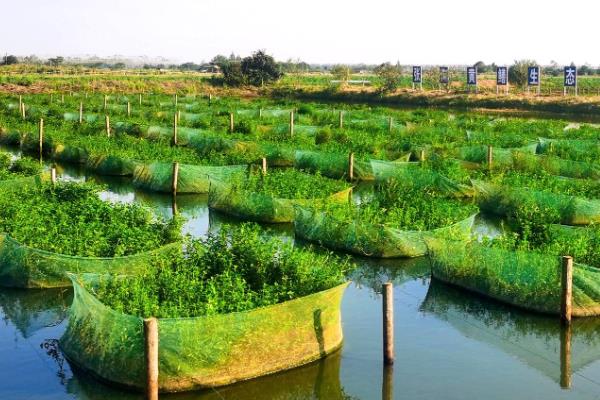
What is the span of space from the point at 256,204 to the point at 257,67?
5540 cm

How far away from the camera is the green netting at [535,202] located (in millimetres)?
19094

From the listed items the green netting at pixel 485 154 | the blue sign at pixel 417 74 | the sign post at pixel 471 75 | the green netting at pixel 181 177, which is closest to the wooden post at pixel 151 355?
the green netting at pixel 181 177

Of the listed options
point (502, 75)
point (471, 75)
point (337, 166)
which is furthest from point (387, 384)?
point (471, 75)

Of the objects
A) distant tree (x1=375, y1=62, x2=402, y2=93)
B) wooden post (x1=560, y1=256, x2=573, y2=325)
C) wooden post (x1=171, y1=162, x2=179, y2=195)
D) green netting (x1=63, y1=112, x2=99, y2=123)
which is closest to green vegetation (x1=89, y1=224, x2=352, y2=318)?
wooden post (x1=560, y1=256, x2=573, y2=325)

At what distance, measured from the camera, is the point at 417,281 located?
1602 centimetres

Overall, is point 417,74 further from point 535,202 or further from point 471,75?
point 535,202

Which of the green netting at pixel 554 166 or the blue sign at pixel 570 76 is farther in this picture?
the blue sign at pixel 570 76

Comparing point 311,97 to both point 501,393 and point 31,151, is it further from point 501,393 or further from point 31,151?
point 501,393

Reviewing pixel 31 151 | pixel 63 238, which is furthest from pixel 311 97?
pixel 63 238

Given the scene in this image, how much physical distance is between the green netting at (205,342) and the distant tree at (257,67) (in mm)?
63140

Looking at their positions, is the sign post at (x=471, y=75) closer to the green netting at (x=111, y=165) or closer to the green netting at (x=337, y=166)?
the green netting at (x=337, y=166)

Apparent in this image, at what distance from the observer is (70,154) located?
2905 cm

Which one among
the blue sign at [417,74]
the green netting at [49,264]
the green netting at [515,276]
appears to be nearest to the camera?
the green netting at [49,264]

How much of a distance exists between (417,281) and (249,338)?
5938 millimetres
